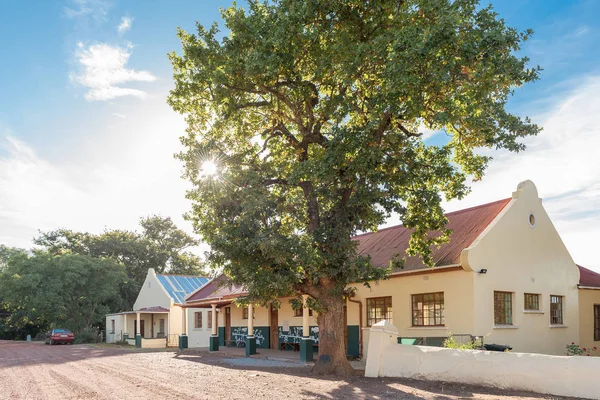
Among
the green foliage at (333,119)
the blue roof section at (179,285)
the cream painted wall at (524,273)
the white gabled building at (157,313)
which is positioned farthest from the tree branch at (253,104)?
the blue roof section at (179,285)

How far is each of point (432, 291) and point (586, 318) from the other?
774cm

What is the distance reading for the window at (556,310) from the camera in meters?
20.5

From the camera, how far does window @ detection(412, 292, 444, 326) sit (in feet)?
60.9

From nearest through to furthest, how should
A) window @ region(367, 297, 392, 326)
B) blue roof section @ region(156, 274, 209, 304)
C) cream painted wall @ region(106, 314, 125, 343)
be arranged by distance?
window @ region(367, 297, 392, 326)
blue roof section @ region(156, 274, 209, 304)
cream painted wall @ region(106, 314, 125, 343)

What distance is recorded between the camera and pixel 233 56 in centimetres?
1553

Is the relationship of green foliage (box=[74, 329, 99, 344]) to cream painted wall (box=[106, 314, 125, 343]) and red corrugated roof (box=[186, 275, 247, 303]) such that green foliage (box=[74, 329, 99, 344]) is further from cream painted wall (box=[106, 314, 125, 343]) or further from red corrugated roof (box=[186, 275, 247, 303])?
red corrugated roof (box=[186, 275, 247, 303])

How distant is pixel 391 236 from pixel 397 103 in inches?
405

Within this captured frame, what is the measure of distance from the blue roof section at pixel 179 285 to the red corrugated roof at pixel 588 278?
24.9m

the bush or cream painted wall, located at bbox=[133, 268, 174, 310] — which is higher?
cream painted wall, located at bbox=[133, 268, 174, 310]

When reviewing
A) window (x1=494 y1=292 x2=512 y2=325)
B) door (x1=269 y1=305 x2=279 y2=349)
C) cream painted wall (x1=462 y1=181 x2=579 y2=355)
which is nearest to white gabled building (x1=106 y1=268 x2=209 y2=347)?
door (x1=269 y1=305 x2=279 y2=349)

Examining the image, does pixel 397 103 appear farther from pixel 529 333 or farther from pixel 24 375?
pixel 24 375

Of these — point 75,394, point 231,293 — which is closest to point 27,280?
point 231,293

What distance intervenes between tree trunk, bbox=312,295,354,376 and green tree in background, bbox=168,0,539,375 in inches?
1.3

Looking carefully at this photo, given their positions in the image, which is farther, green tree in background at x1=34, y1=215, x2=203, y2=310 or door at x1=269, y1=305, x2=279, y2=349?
green tree in background at x1=34, y1=215, x2=203, y2=310
